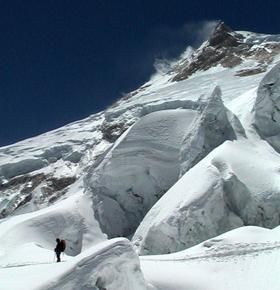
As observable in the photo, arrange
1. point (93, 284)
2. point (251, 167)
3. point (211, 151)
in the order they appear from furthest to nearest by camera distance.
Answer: point (211, 151)
point (251, 167)
point (93, 284)

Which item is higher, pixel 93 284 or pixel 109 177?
pixel 93 284

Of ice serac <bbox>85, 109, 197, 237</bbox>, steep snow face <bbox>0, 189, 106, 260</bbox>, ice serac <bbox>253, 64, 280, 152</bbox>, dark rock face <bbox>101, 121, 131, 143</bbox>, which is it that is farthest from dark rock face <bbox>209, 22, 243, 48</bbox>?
steep snow face <bbox>0, 189, 106, 260</bbox>

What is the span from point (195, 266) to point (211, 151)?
14990 mm

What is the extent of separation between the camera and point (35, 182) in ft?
236

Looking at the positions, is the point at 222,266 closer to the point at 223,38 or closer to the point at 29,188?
the point at 29,188

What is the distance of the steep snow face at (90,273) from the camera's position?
51.4 feet

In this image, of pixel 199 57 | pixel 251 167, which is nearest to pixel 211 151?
pixel 251 167

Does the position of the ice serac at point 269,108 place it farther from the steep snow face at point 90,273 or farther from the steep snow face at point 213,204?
the steep snow face at point 90,273

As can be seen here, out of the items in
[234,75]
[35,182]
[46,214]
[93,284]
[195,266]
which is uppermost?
[93,284]

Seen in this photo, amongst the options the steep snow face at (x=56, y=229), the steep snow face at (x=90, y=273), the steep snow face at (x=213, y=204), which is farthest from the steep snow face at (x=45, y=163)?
the steep snow face at (x=90, y=273)

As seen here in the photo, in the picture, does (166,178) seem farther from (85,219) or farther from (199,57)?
(199,57)

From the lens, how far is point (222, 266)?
20.2 meters

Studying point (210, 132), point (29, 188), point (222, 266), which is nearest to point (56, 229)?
point (210, 132)

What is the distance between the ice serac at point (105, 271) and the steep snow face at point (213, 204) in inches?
449
